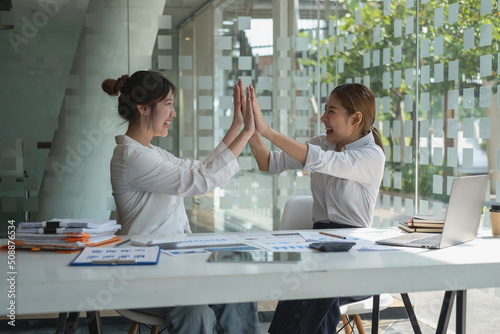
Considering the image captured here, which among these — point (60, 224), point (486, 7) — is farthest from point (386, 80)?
point (60, 224)

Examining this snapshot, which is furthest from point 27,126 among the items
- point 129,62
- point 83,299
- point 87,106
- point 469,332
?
point 469,332

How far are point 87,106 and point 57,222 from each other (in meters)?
1.99

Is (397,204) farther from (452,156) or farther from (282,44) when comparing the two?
(282,44)

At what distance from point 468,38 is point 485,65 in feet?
0.74

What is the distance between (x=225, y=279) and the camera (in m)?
1.52

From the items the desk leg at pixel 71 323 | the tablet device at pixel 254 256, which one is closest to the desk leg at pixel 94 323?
the desk leg at pixel 71 323

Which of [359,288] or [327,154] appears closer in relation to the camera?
[359,288]

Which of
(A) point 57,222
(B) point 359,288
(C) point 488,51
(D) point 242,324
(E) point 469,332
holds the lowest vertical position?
(E) point 469,332

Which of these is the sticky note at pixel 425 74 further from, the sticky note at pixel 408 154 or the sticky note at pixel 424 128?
the sticky note at pixel 408 154

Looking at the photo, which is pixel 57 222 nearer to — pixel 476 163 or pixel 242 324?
pixel 242 324

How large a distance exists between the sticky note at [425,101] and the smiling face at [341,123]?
1.03m

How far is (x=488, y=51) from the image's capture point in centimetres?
316

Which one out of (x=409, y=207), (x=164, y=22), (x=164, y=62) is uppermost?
(x=164, y=22)

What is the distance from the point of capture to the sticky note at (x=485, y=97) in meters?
3.18
